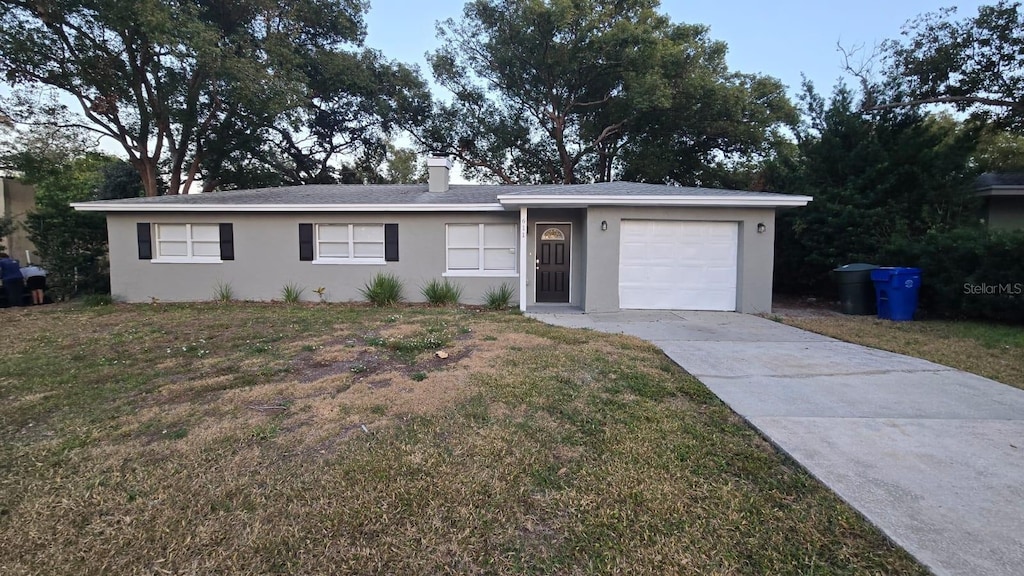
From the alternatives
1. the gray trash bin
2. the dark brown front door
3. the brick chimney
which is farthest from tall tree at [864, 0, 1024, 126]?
the brick chimney

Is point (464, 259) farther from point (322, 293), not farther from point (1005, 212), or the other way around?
point (1005, 212)

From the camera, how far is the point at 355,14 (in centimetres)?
1759

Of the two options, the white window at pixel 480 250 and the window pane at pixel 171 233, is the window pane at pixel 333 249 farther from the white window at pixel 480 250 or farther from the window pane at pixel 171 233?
the window pane at pixel 171 233

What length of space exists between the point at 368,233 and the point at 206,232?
391 centimetres

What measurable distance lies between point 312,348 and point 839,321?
8.96 meters

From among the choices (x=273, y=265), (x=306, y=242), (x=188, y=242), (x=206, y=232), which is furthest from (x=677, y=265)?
(x=188, y=242)

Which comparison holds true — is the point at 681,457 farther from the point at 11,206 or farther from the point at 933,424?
the point at 11,206

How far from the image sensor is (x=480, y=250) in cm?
1091

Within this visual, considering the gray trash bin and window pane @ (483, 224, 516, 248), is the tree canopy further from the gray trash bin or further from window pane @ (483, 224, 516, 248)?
the gray trash bin

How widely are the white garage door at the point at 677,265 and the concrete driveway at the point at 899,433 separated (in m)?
3.26

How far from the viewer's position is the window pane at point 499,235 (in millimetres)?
10875

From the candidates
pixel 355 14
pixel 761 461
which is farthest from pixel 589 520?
pixel 355 14

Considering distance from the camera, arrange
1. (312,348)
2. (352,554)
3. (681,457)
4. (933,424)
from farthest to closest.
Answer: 1. (312,348)
2. (933,424)
3. (681,457)
4. (352,554)

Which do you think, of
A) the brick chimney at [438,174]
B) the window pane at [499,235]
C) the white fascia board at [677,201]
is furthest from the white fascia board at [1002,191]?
the brick chimney at [438,174]
